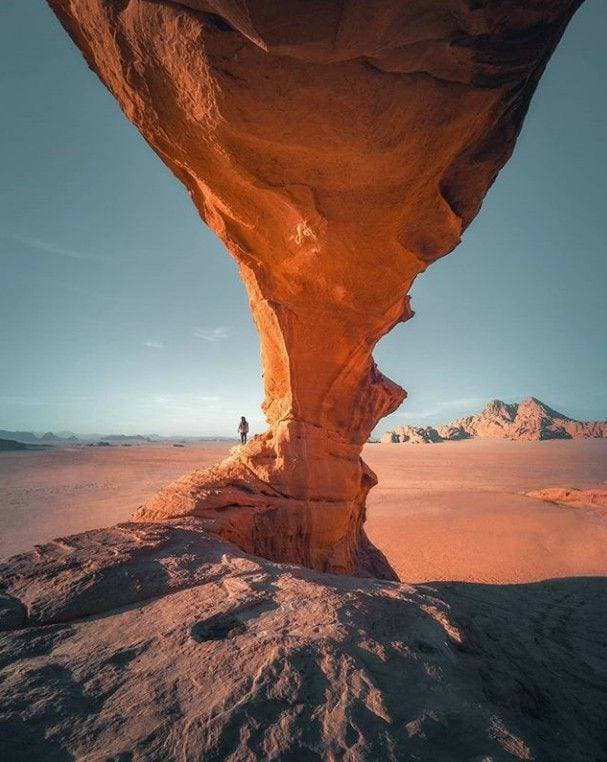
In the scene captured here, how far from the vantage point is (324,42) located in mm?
2471

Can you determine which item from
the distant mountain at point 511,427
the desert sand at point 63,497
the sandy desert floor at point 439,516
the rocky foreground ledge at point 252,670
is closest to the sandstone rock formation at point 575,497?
the sandy desert floor at point 439,516

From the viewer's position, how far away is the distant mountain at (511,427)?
46656mm

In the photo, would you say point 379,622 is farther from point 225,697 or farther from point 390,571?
point 390,571

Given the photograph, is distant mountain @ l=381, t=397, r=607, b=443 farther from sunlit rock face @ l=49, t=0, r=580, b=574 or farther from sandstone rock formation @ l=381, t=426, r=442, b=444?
sunlit rock face @ l=49, t=0, r=580, b=574

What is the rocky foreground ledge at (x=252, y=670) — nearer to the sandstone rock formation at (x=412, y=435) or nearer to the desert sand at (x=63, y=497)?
the desert sand at (x=63, y=497)

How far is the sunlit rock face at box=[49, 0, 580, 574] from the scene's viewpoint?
2.54 m

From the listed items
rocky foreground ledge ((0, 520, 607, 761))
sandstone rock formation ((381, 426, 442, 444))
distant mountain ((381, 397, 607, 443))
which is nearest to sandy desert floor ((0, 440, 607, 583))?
rocky foreground ledge ((0, 520, 607, 761))

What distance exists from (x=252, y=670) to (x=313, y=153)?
4.15 metres

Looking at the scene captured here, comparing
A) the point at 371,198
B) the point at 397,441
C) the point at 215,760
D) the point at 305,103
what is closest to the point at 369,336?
the point at 371,198

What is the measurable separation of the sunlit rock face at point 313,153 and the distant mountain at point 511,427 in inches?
1981

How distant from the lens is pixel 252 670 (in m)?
1.88

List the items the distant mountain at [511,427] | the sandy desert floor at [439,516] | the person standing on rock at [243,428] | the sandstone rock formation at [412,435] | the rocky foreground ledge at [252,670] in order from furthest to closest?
the sandstone rock formation at [412,435]
the distant mountain at [511,427]
the person standing on rock at [243,428]
the sandy desert floor at [439,516]
the rocky foreground ledge at [252,670]

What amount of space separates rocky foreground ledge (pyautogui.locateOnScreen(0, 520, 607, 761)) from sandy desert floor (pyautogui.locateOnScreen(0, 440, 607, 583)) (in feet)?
22.5

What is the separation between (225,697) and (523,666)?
2.50 m
